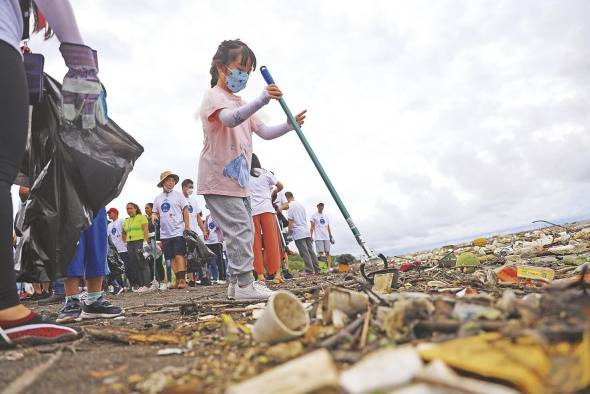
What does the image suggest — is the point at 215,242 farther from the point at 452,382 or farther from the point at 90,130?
the point at 452,382

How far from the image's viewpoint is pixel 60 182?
2654 millimetres

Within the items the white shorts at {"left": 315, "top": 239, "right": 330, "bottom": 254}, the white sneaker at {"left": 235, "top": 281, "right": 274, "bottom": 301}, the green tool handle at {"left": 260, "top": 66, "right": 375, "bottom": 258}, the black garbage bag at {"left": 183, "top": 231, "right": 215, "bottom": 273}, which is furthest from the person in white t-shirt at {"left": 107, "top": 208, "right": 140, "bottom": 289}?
the green tool handle at {"left": 260, "top": 66, "right": 375, "bottom": 258}

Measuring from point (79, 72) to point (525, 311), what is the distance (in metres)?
2.47

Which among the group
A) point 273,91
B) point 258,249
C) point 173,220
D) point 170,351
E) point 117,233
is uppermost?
point 273,91

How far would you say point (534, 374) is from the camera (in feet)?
3.36

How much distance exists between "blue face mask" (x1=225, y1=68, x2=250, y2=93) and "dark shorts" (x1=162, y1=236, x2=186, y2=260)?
4844 millimetres

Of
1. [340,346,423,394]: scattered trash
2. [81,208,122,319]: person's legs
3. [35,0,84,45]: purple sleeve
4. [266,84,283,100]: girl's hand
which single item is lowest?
[340,346,423,394]: scattered trash

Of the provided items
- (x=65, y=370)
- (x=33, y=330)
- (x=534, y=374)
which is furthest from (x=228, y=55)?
(x=534, y=374)

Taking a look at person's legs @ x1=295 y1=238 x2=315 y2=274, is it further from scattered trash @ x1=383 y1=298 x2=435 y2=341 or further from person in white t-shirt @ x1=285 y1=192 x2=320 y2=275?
scattered trash @ x1=383 y1=298 x2=435 y2=341

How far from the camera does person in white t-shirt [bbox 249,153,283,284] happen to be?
6043 mm

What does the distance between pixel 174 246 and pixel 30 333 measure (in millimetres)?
6171

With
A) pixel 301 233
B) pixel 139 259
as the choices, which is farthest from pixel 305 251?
pixel 139 259

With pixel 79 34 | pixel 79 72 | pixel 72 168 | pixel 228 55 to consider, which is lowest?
pixel 72 168

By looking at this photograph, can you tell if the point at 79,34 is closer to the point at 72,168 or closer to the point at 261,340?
the point at 72,168
